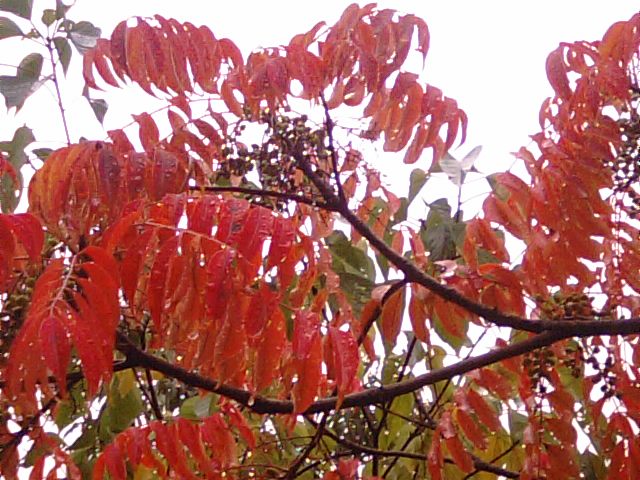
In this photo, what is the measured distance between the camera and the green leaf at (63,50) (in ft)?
7.23

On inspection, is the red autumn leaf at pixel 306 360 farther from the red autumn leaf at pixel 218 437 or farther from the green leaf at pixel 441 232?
the green leaf at pixel 441 232

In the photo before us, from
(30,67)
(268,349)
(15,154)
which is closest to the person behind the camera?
(268,349)

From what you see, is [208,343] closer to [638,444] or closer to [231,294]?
[231,294]

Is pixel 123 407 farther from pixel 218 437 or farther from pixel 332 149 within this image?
pixel 332 149

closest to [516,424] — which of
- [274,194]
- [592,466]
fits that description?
[592,466]

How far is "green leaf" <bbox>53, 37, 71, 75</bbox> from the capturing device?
2.21 meters

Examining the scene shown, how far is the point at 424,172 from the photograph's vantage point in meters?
2.41

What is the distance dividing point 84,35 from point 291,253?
1001 mm

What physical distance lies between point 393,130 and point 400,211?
44 centimetres

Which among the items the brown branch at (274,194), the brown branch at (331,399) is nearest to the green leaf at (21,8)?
Result: the brown branch at (274,194)

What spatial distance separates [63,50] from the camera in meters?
2.22

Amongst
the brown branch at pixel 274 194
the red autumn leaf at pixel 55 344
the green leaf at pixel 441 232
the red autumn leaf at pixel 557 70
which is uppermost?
the red autumn leaf at pixel 557 70

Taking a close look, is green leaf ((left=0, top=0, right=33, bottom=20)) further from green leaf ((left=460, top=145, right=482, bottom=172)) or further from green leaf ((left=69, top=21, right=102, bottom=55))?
green leaf ((left=460, top=145, right=482, bottom=172))

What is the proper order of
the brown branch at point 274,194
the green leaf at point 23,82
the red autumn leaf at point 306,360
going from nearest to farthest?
1. the red autumn leaf at point 306,360
2. the brown branch at point 274,194
3. the green leaf at point 23,82
